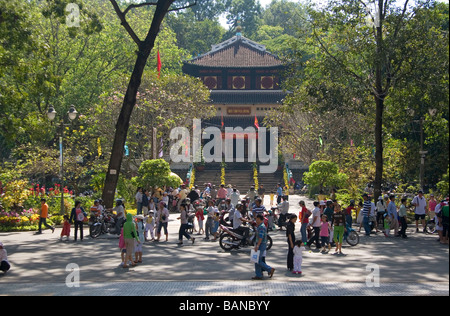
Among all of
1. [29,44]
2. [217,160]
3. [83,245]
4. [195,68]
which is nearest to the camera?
[83,245]

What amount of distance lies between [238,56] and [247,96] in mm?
5517

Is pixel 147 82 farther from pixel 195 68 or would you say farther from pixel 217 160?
pixel 195 68

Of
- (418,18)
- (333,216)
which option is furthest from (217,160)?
(333,216)

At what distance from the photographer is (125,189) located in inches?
1393

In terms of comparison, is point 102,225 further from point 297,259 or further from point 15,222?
point 297,259

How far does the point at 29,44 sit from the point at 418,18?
51.5 ft

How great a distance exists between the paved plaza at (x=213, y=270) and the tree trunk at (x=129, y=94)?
4406 mm

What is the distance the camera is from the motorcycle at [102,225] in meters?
21.9

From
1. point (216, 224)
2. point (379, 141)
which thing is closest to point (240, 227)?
point (216, 224)

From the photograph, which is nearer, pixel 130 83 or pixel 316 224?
pixel 316 224

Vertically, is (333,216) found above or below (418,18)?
below

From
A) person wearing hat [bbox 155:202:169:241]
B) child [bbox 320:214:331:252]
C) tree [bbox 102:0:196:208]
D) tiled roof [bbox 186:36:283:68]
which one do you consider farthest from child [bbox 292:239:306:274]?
tiled roof [bbox 186:36:283:68]

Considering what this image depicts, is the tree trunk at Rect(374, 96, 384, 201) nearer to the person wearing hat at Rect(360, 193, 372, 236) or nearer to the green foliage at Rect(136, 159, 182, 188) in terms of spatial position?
the person wearing hat at Rect(360, 193, 372, 236)

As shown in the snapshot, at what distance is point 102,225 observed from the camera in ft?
73.6
